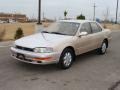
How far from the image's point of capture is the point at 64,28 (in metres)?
8.72

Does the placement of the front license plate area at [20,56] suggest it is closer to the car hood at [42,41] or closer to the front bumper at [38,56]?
the front bumper at [38,56]

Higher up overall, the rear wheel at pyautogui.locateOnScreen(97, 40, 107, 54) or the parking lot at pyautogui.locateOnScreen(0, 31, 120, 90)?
the rear wheel at pyautogui.locateOnScreen(97, 40, 107, 54)

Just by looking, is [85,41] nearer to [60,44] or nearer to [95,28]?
[95,28]

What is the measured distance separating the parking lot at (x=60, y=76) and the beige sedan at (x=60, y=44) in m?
0.36

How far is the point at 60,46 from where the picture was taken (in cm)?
739

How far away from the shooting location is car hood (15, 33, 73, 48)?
7.21 meters

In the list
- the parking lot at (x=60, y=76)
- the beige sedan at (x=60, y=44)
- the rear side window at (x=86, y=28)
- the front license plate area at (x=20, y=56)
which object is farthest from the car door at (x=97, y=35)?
the front license plate area at (x=20, y=56)

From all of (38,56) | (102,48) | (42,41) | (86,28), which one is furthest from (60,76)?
(102,48)

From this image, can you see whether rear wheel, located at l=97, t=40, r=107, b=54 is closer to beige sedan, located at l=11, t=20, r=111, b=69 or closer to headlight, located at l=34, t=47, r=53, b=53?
beige sedan, located at l=11, t=20, r=111, b=69

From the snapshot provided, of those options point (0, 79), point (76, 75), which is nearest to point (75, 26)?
point (76, 75)

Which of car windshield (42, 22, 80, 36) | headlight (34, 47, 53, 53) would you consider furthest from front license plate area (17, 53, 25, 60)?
car windshield (42, 22, 80, 36)

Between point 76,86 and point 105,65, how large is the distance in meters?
2.76

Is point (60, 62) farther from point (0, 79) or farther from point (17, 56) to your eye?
point (0, 79)

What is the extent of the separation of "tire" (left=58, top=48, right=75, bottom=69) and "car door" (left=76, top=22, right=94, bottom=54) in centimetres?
52
